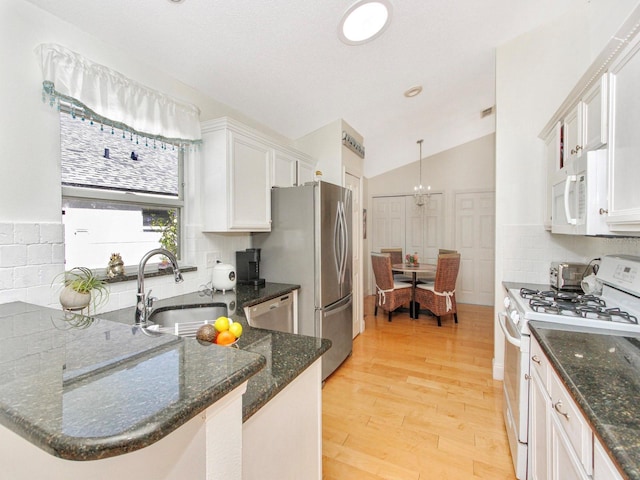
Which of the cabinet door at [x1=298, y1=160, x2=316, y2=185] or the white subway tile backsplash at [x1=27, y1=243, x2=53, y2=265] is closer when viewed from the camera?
the white subway tile backsplash at [x1=27, y1=243, x2=53, y2=265]

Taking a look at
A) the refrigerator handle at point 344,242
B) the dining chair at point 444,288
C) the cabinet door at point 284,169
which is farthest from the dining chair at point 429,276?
the cabinet door at point 284,169

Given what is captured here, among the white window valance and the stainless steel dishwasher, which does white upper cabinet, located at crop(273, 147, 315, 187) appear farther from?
the stainless steel dishwasher

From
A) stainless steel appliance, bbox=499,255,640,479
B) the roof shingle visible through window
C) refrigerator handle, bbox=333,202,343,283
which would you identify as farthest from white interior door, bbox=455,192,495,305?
the roof shingle visible through window

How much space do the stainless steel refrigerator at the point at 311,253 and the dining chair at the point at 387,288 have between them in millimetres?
1475

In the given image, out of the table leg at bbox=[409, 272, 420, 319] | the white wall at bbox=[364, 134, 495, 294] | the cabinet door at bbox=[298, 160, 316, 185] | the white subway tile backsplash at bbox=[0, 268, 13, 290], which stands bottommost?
the table leg at bbox=[409, 272, 420, 319]

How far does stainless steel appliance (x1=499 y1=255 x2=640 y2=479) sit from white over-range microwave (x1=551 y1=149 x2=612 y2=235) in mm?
319

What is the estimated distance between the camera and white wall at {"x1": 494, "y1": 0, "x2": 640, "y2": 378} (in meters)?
2.52

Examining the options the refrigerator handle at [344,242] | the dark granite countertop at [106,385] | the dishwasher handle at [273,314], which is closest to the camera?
the dark granite countertop at [106,385]

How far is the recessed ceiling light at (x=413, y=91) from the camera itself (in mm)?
3206

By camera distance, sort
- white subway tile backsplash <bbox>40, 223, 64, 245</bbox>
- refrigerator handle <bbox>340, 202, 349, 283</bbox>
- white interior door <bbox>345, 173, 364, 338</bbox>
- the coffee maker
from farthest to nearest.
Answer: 1. white interior door <bbox>345, 173, 364, 338</bbox>
2. refrigerator handle <bbox>340, 202, 349, 283</bbox>
3. the coffee maker
4. white subway tile backsplash <bbox>40, 223, 64, 245</bbox>

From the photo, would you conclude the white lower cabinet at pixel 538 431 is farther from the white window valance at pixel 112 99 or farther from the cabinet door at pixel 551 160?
the white window valance at pixel 112 99

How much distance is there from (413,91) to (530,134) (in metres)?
1.23

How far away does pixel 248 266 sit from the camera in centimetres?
268

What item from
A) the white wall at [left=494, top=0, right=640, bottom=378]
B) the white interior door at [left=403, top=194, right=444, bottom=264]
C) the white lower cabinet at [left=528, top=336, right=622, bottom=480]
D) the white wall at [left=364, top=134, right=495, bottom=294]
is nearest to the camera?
the white lower cabinet at [left=528, top=336, right=622, bottom=480]
